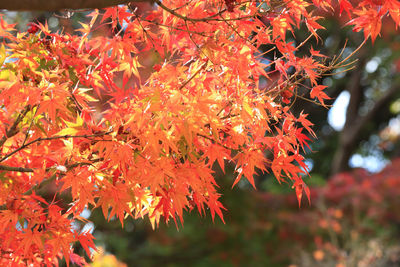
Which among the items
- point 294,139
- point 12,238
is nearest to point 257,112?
point 294,139

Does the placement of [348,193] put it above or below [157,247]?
above

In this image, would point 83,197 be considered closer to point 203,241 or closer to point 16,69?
point 16,69

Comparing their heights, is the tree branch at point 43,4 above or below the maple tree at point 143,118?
above

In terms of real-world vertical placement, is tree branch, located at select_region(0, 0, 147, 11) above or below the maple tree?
above

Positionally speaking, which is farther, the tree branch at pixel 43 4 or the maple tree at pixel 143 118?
the maple tree at pixel 143 118

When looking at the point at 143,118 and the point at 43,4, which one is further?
the point at 143,118

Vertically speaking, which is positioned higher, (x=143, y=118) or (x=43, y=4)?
(x=43, y=4)

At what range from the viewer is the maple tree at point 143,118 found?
4.95ft

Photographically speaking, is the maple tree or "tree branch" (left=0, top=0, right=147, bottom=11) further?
the maple tree

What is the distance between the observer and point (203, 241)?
24.2ft

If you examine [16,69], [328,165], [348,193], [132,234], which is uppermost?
[16,69]

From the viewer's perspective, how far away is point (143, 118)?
142cm

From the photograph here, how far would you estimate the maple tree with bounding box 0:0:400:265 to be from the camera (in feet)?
4.95

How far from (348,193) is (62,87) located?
21.2 ft
